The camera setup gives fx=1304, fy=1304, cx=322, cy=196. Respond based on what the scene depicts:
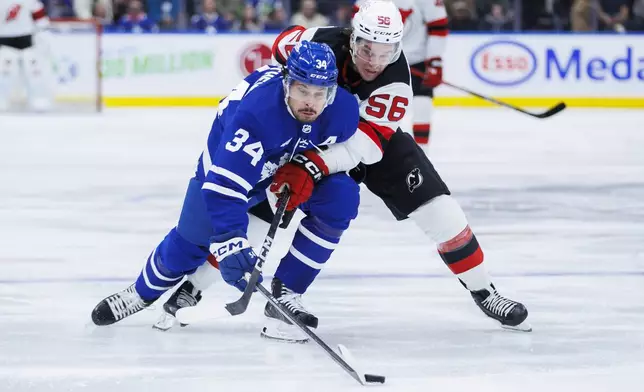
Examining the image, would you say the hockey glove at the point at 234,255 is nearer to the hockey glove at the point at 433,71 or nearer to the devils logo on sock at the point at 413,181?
the devils logo on sock at the point at 413,181

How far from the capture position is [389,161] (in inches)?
136

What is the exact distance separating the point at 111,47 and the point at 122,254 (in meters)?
6.66

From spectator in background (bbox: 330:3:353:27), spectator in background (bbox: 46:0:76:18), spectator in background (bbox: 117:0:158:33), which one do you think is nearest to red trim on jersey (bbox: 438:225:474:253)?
spectator in background (bbox: 330:3:353:27)

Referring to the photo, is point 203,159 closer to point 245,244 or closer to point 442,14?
point 245,244

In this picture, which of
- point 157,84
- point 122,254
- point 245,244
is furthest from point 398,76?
point 157,84

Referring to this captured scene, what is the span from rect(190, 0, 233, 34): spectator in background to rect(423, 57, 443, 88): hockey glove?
4.51 metres

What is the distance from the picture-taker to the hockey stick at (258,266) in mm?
2908

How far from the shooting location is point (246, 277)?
114 inches

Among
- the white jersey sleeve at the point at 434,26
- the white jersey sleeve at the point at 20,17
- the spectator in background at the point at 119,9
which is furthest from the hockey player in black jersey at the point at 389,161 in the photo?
the spectator in background at the point at 119,9

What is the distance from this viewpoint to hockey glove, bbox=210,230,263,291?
2.89 meters

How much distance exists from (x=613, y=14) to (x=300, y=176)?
8996mm

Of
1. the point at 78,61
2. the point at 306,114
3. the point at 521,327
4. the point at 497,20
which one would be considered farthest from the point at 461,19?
the point at 306,114

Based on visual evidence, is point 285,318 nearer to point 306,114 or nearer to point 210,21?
point 306,114

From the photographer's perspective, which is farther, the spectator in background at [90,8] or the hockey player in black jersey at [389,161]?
the spectator in background at [90,8]
